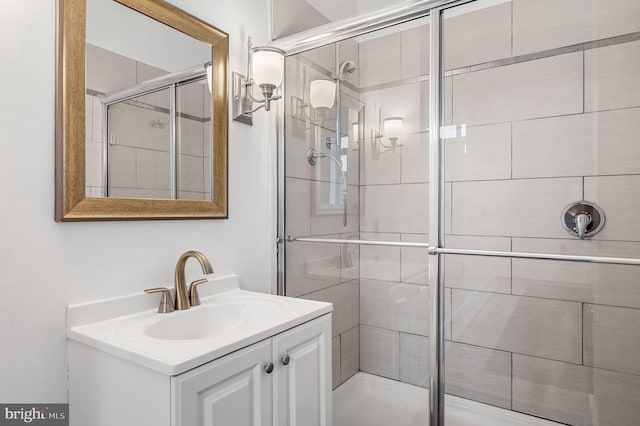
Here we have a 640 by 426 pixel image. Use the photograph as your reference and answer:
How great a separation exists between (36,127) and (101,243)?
1.23 ft

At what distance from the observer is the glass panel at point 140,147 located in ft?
3.98

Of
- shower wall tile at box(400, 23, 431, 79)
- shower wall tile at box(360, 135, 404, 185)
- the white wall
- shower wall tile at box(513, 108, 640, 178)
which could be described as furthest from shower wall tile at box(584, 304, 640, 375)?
the white wall

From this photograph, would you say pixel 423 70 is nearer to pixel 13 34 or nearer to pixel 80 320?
pixel 13 34

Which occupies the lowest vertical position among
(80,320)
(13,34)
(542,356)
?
(542,356)

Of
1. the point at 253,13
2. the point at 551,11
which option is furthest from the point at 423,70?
the point at 253,13

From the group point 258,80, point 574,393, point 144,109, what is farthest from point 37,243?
point 574,393

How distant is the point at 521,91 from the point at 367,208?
74cm

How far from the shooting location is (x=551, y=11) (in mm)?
1292

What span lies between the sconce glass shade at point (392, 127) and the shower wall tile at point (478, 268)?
1.56 ft

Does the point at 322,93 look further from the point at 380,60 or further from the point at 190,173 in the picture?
the point at 190,173

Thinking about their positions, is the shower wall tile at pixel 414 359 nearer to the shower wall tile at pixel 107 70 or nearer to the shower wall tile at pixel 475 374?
the shower wall tile at pixel 475 374

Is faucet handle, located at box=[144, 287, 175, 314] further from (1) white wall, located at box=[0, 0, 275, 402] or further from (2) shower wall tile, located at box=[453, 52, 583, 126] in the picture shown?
(2) shower wall tile, located at box=[453, 52, 583, 126]

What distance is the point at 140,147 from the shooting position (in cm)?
128

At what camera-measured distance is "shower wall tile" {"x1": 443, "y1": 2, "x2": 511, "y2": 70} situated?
1.39 metres
